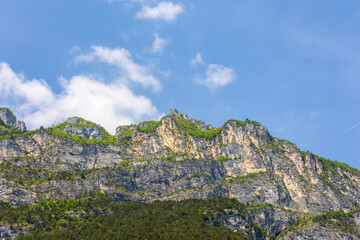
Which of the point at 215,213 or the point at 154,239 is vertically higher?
the point at 215,213

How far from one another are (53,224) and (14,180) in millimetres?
47882

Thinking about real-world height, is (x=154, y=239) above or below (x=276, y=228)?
below

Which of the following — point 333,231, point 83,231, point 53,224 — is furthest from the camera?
point 333,231

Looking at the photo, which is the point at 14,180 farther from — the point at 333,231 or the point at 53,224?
the point at 333,231

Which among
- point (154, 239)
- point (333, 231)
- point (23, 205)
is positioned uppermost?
point (333, 231)

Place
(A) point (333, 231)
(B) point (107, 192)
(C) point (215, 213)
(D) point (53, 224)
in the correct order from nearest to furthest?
(D) point (53, 224) → (C) point (215, 213) → (A) point (333, 231) → (B) point (107, 192)

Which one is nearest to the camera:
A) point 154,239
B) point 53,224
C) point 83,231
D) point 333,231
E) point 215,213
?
point 154,239

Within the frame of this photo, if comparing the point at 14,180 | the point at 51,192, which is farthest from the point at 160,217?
the point at 14,180

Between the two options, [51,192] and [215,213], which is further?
[51,192]

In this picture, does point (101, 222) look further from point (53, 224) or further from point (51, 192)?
point (51, 192)

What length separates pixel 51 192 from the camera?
18888 centimetres

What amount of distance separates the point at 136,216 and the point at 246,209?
187ft

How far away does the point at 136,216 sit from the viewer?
162 m

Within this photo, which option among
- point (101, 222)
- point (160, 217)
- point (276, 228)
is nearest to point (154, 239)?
point (160, 217)
